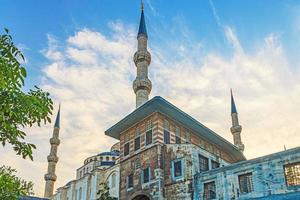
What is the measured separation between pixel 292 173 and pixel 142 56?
20765 millimetres

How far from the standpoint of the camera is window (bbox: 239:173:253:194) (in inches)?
619

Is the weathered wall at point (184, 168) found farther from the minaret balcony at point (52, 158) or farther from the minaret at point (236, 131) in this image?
the minaret balcony at point (52, 158)

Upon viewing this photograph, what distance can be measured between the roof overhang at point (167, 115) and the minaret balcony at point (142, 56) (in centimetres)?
959

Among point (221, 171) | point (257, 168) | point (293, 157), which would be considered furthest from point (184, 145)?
point (293, 157)

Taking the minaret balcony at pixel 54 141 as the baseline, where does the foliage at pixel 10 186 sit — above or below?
below

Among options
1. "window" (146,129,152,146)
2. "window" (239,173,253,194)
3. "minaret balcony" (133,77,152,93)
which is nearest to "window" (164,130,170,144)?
"window" (146,129,152,146)

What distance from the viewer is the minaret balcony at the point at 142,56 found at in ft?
105

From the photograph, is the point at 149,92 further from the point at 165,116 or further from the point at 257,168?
the point at 257,168

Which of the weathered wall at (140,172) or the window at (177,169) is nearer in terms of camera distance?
the window at (177,169)

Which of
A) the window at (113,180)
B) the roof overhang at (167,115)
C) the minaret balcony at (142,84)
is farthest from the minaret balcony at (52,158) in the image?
the roof overhang at (167,115)

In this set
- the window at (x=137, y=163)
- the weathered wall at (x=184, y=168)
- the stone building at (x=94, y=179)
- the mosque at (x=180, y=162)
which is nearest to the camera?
the mosque at (x=180, y=162)

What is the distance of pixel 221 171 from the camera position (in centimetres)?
1705

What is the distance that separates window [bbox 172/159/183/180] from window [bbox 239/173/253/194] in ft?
12.4

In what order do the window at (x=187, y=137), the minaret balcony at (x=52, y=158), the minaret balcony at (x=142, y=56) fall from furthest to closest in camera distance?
the minaret balcony at (x=52, y=158), the minaret balcony at (x=142, y=56), the window at (x=187, y=137)
